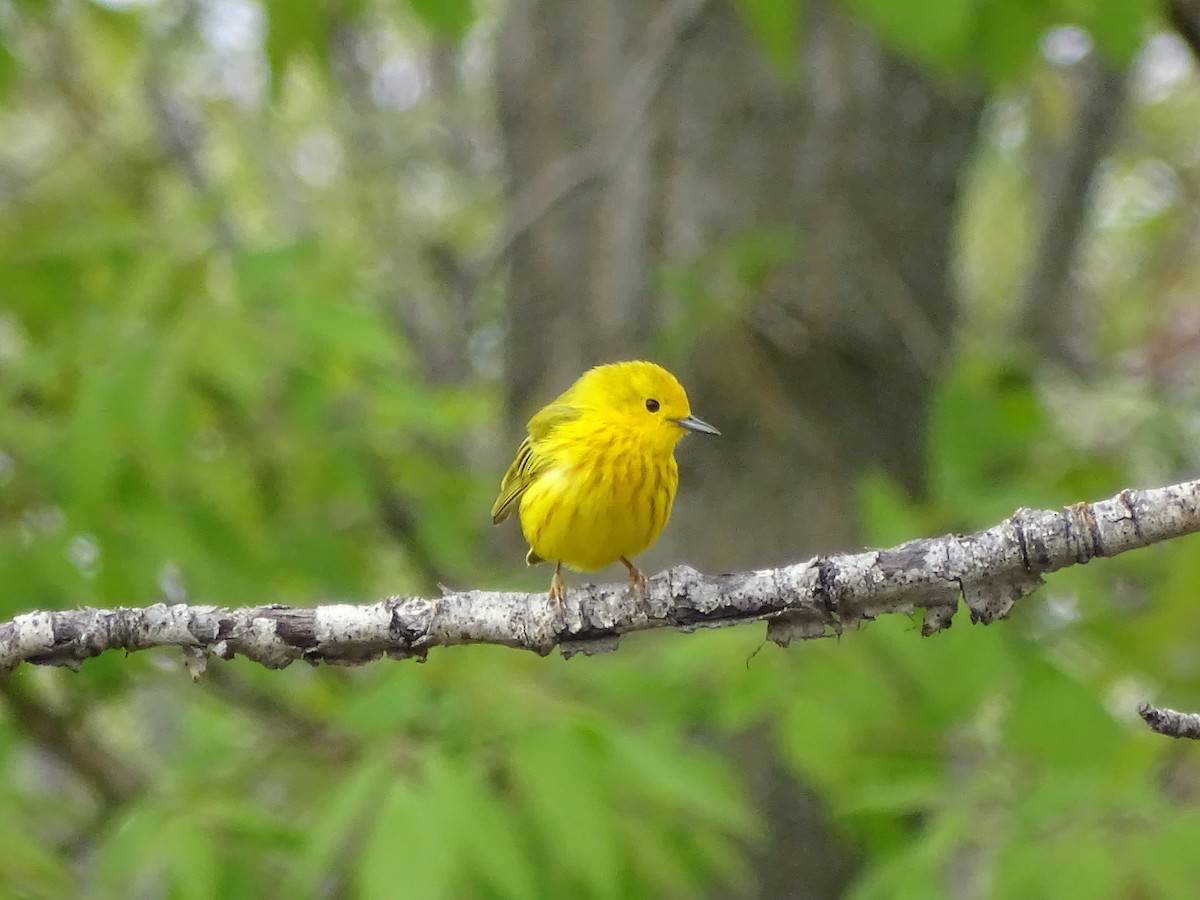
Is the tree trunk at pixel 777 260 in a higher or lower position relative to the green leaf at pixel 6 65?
higher

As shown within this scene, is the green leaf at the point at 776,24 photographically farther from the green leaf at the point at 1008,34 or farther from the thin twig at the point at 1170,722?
the thin twig at the point at 1170,722

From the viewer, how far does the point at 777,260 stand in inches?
167

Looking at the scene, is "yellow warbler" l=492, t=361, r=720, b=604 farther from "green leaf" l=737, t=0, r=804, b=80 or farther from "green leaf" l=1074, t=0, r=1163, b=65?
"green leaf" l=1074, t=0, r=1163, b=65

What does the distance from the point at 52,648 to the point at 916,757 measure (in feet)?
7.27

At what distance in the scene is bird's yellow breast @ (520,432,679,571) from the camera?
274 centimetres

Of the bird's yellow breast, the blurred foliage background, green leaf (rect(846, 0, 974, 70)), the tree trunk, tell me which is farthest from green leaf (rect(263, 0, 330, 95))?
the tree trunk

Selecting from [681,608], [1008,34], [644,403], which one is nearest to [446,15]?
[644,403]

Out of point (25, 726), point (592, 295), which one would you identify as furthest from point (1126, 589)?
point (25, 726)

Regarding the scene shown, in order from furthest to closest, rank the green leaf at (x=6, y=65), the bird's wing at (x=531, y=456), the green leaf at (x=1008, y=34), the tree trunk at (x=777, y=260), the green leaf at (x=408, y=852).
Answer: the tree trunk at (x=777, y=260), the green leaf at (x=6, y=65), the bird's wing at (x=531, y=456), the green leaf at (x=1008, y=34), the green leaf at (x=408, y=852)

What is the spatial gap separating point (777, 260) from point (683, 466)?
81cm

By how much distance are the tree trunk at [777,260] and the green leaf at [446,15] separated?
1.49 meters

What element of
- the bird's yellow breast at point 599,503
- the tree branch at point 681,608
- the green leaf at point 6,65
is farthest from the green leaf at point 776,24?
the green leaf at point 6,65

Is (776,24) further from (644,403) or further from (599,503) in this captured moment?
(599,503)

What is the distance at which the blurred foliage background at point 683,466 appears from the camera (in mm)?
2725
